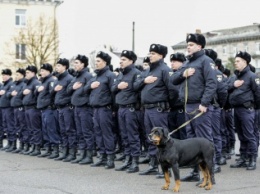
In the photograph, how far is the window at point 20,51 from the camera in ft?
166

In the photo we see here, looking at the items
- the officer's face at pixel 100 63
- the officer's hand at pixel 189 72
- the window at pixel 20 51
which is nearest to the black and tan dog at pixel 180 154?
the officer's hand at pixel 189 72

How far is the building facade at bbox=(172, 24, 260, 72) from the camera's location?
97994 mm

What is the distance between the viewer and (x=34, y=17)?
2137 inches

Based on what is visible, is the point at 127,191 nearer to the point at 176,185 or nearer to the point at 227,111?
the point at 176,185

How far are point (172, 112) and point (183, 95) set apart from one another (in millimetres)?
2254

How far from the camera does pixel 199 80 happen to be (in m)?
9.66

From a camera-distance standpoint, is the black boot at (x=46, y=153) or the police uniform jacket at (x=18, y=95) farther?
the police uniform jacket at (x=18, y=95)

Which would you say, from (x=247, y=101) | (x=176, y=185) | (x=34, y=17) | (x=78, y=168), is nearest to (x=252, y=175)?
(x=247, y=101)

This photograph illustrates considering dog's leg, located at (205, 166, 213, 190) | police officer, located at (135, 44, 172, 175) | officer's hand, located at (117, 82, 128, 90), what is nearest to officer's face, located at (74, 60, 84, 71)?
officer's hand, located at (117, 82, 128, 90)

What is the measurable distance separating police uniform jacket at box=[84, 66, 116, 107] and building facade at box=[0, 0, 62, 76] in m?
37.2

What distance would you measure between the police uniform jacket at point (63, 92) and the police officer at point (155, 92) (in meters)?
2.83

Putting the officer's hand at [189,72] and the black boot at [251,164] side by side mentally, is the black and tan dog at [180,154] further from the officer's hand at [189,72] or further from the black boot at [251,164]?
the black boot at [251,164]

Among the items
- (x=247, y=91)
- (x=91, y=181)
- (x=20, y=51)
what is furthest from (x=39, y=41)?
(x=91, y=181)

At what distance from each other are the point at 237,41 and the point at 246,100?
300 ft
